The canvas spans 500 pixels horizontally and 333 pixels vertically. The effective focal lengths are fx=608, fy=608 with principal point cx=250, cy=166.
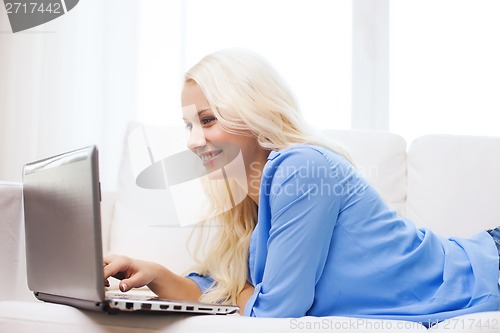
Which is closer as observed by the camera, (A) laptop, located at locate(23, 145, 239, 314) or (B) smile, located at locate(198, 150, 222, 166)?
(A) laptop, located at locate(23, 145, 239, 314)

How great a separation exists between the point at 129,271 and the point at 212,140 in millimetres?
324

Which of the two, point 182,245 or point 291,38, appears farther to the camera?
point 291,38

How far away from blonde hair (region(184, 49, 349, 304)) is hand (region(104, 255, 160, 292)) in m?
0.17

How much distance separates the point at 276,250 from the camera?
1.04m

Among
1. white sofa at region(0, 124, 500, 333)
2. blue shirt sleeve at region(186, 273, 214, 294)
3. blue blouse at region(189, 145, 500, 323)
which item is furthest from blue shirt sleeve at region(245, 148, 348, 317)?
white sofa at region(0, 124, 500, 333)

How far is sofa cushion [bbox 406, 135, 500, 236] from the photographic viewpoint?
5.40 feet

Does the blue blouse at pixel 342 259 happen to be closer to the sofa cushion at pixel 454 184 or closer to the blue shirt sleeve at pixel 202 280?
the blue shirt sleeve at pixel 202 280

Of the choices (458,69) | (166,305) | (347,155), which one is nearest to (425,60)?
(458,69)

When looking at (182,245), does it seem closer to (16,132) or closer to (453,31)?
(16,132)

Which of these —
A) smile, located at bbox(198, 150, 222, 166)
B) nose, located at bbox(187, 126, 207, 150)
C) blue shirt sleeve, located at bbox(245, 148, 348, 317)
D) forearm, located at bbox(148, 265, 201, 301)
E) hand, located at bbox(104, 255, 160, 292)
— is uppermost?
nose, located at bbox(187, 126, 207, 150)

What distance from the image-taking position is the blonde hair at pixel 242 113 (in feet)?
4.16

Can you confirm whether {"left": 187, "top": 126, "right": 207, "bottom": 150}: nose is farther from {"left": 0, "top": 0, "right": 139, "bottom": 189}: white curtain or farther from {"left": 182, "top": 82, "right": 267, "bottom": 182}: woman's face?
{"left": 0, "top": 0, "right": 139, "bottom": 189}: white curtain

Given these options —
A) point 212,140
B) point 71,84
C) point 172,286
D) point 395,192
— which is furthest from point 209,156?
point 71,84

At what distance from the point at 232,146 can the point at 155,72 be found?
111 cm
